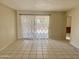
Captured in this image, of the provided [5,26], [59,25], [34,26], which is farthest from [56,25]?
[5,26]

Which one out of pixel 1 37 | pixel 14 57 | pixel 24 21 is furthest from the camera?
pixel 24 21

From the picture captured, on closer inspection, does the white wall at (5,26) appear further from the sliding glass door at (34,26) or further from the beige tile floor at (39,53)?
the sliding glass door at (34,26)

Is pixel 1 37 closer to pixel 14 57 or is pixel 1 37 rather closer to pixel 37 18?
pixel 14 57

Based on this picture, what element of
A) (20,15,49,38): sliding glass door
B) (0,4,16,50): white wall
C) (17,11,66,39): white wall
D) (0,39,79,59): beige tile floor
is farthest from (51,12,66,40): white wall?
(0,4,16,50): white wall

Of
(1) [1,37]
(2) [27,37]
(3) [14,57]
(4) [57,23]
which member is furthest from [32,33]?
(3) [14,57]

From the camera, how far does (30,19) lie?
26.7 feet

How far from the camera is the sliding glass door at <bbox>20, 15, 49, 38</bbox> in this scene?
26.7 feet

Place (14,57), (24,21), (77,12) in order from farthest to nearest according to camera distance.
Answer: (24,21)
(77,12)
(14,57)

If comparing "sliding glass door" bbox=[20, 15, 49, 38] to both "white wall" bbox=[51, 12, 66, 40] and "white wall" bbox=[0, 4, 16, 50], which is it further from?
"white wall" bbox=[0, 4, 16, 50]

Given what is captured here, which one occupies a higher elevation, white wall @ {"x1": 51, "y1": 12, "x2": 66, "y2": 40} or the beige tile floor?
white wall @ {"x1": 51, "y1": 12, "x2": 66, "y2": 40}

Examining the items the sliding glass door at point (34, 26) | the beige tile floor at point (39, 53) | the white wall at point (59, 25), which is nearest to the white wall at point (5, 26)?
the beige tile floor at point (39, 53)

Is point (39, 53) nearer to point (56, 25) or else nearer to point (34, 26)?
point (34, 26)

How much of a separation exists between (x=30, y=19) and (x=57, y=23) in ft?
6.39

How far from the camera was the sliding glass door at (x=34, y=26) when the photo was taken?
26.7 ft
